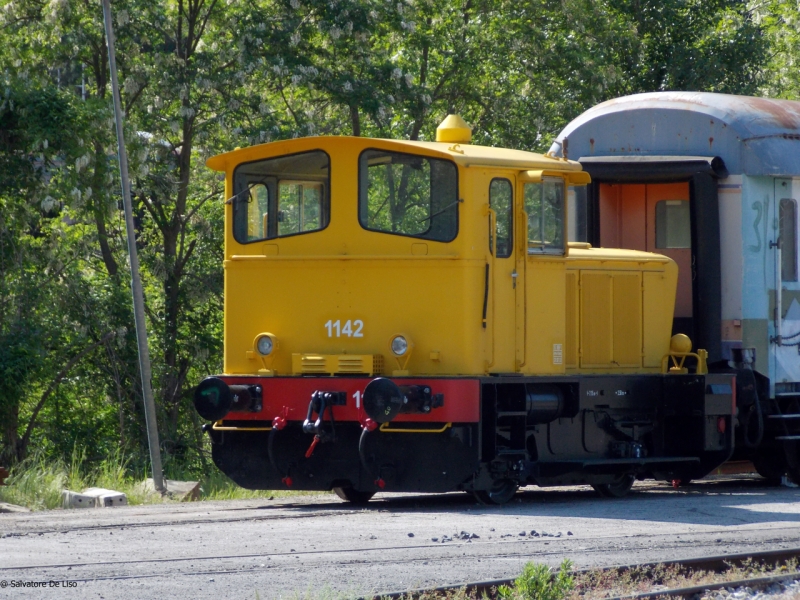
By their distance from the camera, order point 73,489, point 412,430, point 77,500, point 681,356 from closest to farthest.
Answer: point 412,430 < point 681,356 < point 77,500 < point 73,489

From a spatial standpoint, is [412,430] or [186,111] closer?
[412,430]

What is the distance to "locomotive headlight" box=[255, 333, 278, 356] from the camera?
31.8 ft

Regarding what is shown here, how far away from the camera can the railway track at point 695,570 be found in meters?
5.69

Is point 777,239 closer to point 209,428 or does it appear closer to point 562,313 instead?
point 562,313

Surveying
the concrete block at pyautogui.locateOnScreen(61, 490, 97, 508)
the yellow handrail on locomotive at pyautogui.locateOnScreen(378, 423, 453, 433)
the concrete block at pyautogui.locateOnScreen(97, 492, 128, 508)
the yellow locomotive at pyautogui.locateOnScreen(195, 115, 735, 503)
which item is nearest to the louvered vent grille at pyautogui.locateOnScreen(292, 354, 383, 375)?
the yellow locomotive at pyautogui.locateOnScreen(195, 115, 735, 503)

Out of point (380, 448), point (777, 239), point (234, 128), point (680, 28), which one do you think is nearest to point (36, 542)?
point (380, 448)

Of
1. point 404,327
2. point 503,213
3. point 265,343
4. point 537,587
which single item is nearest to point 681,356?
point 503,213

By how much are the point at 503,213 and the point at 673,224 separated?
301cm

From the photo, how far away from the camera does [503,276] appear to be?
9.38m

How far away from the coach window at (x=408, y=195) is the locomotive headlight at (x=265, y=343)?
1223mm

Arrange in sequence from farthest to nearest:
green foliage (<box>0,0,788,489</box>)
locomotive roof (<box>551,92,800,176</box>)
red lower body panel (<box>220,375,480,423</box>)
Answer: green foliage (<box>0,0,788,489</box>)
locomotive roof (<box>551,92,800,176</box>)
red lower body panel (<box>220,375,480,423</box>)

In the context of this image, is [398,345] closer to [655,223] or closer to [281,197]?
[281,197]

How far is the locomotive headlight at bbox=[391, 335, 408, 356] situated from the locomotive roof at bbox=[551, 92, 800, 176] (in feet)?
9.46

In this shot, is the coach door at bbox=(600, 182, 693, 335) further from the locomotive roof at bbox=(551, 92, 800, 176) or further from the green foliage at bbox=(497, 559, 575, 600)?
the green foliage at bbox=(497, 559, 575, 600)
